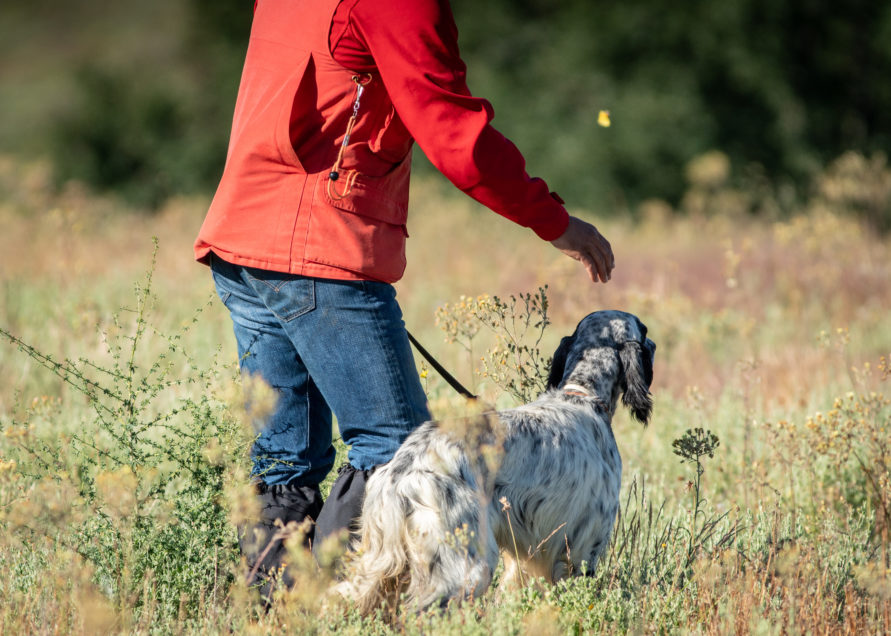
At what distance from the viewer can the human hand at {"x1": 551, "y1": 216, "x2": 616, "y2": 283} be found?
3074mm

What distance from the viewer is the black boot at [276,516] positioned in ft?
10.6

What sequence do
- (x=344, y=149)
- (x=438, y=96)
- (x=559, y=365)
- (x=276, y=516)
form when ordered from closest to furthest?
(x=438, y=96) < (x=344, y=149) < (x=276, y=516) < (x=559, y=365)

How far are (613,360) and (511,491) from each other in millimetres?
892

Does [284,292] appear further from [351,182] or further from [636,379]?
[636,379]

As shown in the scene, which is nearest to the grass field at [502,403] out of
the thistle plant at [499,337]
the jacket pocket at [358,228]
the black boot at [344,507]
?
the thistle plant at [499,337]

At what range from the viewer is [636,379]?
3.63 m


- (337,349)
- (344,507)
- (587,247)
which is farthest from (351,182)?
(344,507)

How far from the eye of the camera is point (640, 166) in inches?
755

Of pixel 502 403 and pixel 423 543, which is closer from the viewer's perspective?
pixel 423 543

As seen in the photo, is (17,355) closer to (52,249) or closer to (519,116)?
(52,249)

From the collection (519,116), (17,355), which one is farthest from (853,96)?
(17,355)

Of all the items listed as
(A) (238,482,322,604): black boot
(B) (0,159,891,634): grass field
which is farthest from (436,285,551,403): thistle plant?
(A) (238,482,322,604): black boot

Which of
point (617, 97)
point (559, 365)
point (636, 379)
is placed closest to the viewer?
point (636, 379)

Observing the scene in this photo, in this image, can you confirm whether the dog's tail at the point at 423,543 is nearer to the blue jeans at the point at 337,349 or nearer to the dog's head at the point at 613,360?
the blue jeans at the point at 337,349
